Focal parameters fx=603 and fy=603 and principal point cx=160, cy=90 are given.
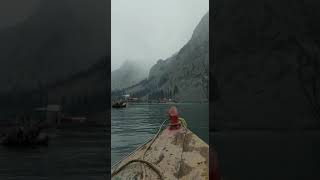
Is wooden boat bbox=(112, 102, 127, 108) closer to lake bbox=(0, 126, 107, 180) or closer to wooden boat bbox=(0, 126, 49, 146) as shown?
lake bbox=(0, 126, 107, 180)

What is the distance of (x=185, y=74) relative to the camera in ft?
16.0

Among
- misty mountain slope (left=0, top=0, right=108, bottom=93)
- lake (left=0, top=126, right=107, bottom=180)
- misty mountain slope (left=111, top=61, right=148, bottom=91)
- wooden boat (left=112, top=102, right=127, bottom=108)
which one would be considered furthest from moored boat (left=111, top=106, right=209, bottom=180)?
misty mountain slope (left=0, top=0, right=108, bottom=93)

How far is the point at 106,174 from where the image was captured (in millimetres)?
4617

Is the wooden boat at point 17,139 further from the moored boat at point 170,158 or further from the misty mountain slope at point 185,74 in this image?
the misty mountain slope at point 185,74
